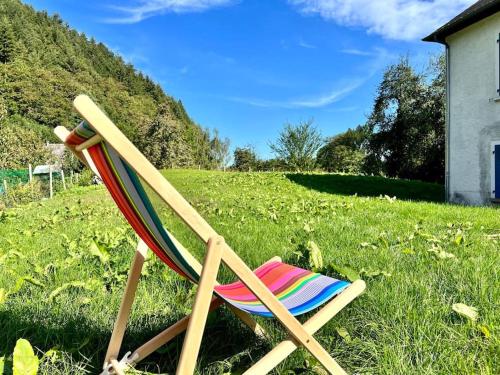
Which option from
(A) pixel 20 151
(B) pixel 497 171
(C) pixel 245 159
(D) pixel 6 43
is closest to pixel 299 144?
(C) pixel 245 159

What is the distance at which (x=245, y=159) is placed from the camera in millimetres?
47344

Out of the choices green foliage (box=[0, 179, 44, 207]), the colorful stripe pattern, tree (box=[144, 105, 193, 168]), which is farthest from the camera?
tree (box=[144, 105, 193, 168])

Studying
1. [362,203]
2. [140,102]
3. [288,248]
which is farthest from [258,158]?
[288,248]

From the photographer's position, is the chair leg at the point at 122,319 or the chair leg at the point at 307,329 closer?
the chair leg at the point at 307,329

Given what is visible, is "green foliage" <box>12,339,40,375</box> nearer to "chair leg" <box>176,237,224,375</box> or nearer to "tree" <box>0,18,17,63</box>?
"chair leg" <box>176,237,224,375</box>

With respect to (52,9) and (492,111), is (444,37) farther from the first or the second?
(52,9)

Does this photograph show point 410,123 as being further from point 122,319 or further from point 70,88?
point 70,88

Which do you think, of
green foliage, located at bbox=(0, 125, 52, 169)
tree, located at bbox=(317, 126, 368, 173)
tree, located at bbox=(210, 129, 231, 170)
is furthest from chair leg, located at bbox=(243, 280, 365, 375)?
tree, located at bbox=(210, 129, 231, 170)

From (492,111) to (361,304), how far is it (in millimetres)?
9856

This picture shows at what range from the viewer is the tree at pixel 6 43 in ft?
159

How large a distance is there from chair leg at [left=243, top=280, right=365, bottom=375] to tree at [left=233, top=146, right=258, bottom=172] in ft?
145

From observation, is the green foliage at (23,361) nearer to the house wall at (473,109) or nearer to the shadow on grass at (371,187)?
the shadow on grass at (371,187)

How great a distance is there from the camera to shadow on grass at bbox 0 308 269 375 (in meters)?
1.91

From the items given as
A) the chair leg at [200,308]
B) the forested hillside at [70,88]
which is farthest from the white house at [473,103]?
the forested hillside at [70,88]
